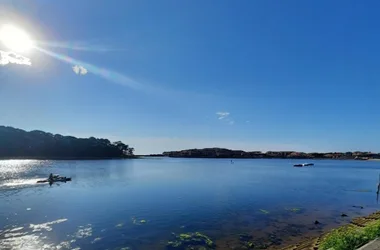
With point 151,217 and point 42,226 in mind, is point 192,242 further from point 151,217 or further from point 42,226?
point 42,226

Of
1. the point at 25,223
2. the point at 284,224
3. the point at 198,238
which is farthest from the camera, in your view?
the point at 284,224

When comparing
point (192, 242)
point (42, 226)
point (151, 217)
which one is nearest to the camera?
point (192, 242)

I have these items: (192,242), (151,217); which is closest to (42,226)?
(151,217)

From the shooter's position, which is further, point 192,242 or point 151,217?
point 151,217

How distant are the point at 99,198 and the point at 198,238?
83.5 feet

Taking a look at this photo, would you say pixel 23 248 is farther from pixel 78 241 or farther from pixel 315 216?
pixel 315 216

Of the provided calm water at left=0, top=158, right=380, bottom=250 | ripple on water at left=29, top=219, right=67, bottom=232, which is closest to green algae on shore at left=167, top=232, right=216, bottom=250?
calm water at left=0, top=158, right=380, bottom=250

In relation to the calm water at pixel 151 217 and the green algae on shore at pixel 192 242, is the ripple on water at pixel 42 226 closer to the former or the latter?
the calm water at pixel 151 217

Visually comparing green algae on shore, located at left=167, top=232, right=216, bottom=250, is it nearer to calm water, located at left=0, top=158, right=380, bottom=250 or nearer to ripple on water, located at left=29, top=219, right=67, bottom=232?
calm water, located at left=0, top=158, right=380, bottom=250

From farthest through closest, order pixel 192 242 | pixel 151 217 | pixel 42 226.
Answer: pixel 151 217 < pixel 42 226 < pixel 192 242

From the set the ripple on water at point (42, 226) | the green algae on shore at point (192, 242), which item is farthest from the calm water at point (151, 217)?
the green algae on shore at point (192, 242)

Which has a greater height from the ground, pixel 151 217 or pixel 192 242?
pixel 151 217

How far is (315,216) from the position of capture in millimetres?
Result: 34625

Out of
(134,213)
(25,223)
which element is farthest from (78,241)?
(134,213)
